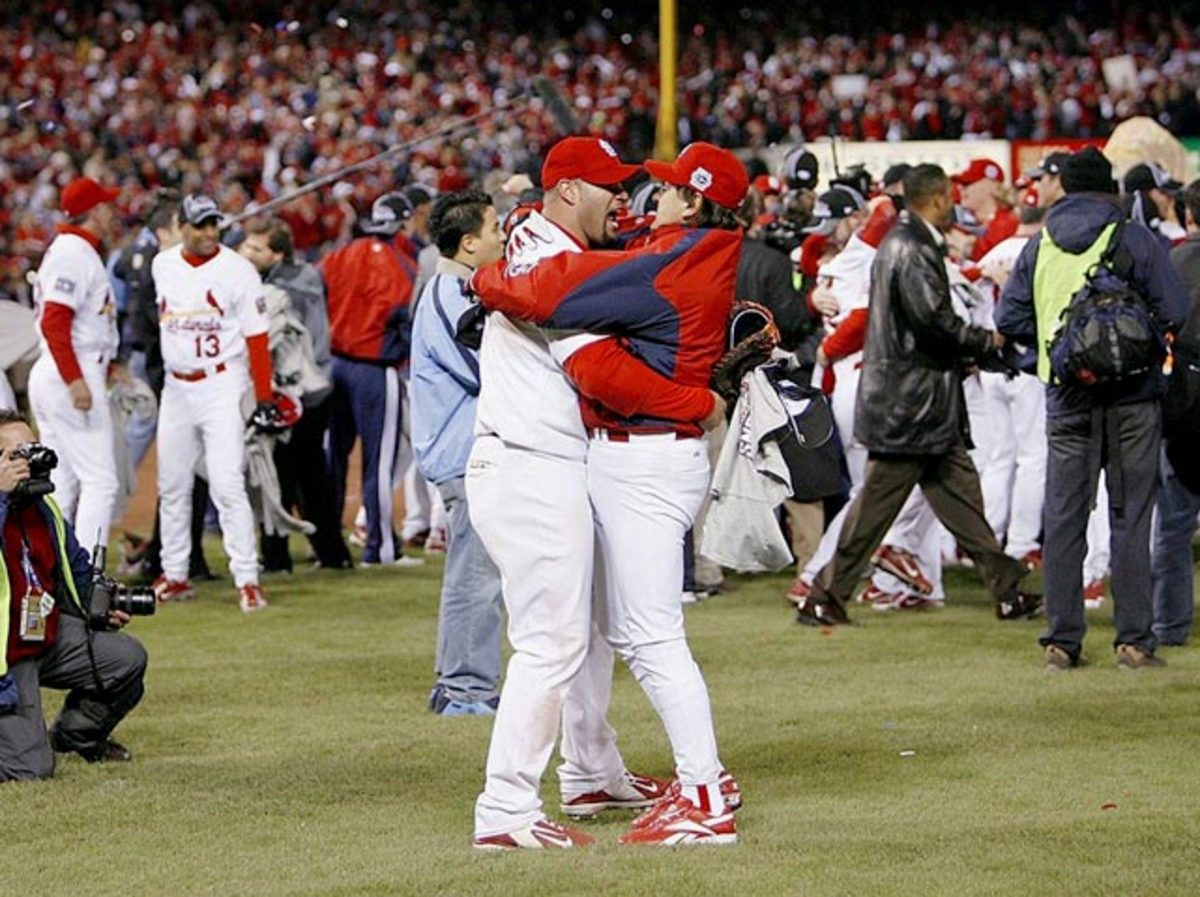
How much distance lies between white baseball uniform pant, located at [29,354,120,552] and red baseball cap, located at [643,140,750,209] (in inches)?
224

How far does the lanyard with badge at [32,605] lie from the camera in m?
7.56

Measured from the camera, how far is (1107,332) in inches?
340

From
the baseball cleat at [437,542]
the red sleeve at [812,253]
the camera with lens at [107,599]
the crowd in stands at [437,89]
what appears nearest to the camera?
the camera with lens at [107,599]

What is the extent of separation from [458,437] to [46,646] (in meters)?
1.78

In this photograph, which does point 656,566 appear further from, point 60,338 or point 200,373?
point 60,338

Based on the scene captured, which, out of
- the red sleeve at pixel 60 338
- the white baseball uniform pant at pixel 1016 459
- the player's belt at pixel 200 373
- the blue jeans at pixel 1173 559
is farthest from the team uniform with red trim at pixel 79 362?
the blue jeans at pixel 1173 559

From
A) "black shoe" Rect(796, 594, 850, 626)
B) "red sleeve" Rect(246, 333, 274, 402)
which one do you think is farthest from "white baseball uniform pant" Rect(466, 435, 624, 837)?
"red sleeve" Rect(246, 333, 274, 402)

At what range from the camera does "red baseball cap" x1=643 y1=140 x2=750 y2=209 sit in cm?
651

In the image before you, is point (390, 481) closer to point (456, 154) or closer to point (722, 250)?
point (722, 250)

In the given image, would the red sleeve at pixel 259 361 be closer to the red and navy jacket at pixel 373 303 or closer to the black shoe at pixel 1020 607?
the red and navy jacket at pixel 373 303

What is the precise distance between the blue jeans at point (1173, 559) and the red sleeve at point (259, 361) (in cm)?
451

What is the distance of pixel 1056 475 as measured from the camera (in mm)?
9086

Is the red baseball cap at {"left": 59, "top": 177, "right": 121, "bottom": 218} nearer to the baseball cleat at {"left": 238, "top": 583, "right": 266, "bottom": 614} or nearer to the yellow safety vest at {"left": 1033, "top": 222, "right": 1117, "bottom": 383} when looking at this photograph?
the baseball cleat at {"left": 238, "top": 583, "right": 266, "bottom": 614}

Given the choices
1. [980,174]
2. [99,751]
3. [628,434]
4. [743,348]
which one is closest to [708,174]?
[743,348]
